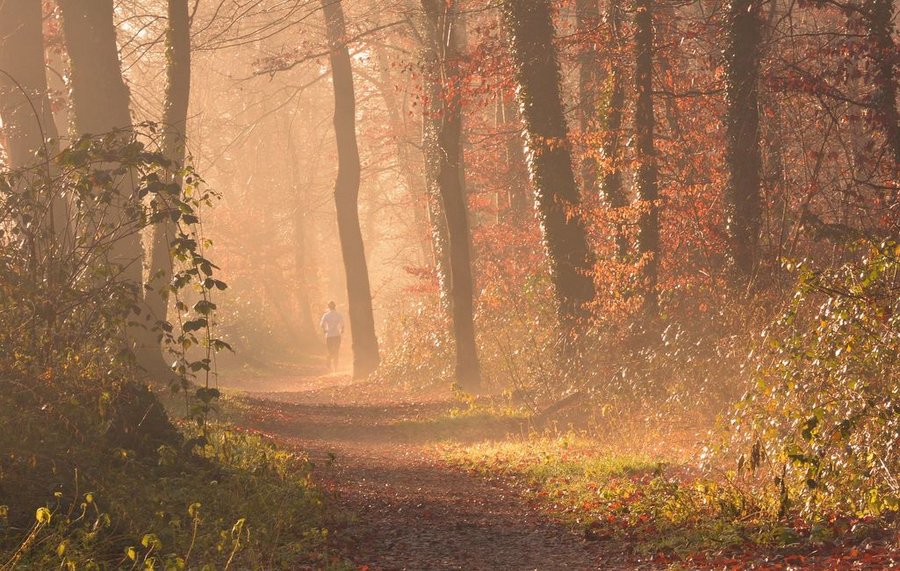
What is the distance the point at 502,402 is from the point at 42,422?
10969 mm

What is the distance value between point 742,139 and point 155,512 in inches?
407

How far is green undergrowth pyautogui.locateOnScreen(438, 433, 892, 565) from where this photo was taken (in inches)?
281

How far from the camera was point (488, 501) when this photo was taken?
1040 centimetres

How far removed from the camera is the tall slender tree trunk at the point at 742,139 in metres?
14.4

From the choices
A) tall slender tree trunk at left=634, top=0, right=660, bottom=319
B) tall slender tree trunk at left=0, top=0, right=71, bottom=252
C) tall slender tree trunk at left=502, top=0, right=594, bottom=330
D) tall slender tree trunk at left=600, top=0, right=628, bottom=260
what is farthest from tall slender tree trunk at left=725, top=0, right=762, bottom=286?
tall slender tree trunk at left=0, top=0, right=71, bottom=252

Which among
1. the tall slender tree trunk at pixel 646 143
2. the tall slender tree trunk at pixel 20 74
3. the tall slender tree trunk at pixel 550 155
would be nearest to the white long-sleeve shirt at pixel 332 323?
the tall slender tree trunk at pixel 20 74

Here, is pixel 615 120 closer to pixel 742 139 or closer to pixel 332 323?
pixel 742 139

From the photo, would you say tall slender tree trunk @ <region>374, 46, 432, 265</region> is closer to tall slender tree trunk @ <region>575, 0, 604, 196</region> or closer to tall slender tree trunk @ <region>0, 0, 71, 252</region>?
tall slender tree trunk @ <region>575, 0, 604, 196</region>

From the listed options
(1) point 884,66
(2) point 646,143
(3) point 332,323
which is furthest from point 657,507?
(3) point 332,323

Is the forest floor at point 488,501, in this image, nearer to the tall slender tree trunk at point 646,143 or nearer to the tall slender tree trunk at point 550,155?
the tall slender tree trunk at point 550,155

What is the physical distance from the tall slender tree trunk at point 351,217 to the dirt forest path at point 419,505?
30.3ft

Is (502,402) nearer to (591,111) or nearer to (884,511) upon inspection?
(591,111)

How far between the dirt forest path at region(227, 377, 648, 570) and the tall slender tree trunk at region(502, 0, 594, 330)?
9.19ft

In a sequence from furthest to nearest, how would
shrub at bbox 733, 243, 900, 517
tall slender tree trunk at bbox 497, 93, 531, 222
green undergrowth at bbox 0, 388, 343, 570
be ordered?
tall slender tree trunk at bbox 497, 93, 531, 222 → shrub at bbox 733, 243, 900, 517 → green undergrowth at bbox 0, 388, 343, 570
